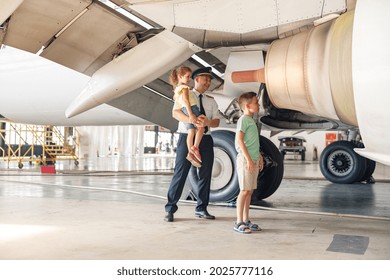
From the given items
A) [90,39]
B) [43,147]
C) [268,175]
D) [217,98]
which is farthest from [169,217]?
[43,147]

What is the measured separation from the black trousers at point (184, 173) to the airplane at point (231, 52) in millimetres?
696

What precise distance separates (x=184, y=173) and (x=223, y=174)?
3.43 ft

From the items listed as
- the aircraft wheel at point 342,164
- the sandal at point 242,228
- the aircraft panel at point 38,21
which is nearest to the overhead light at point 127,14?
the aircraft panel at point 38,21

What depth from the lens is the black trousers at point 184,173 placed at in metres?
3.83

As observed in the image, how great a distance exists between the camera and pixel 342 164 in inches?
337

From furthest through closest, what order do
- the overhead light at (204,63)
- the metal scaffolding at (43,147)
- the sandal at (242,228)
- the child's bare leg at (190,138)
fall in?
the metal scaffolding at (43,147)
the overhead light at (204,63)
the child's bare leg at (190,138)
the sandal at (242,228)

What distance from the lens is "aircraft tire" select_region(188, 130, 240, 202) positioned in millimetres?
4754

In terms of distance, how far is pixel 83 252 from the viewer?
104 inches

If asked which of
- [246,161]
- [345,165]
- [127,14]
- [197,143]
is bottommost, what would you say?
[345,165]

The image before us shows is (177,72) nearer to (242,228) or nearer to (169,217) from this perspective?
(169,217)

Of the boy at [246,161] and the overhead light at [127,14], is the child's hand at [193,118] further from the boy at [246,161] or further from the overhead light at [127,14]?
the overhead light at [127,14]

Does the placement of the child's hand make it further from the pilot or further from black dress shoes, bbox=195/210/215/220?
black dress shoes, bbox=195/210/215/220
